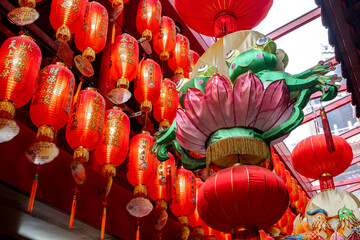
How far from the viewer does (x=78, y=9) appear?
12.9ft

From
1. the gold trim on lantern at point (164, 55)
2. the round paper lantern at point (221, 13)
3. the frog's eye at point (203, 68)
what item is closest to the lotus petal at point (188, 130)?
the frog's eye at point (203, 68)

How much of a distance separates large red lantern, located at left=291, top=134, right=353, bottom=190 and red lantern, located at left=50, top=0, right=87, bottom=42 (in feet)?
13.7

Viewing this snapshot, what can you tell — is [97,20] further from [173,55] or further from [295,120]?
[295,120]

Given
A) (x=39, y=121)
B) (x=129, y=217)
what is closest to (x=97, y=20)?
(x=39, y=121)

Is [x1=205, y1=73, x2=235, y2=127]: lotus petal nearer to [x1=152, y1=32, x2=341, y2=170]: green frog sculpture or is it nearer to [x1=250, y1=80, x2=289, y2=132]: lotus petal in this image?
[x1=152, y1=32, x2=341, y2=170]: green frog sculpture

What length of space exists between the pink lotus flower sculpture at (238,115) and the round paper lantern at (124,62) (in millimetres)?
1979

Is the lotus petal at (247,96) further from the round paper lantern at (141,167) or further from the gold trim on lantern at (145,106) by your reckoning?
the gold trim on lantern at (145,106)

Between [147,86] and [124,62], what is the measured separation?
1.33ft

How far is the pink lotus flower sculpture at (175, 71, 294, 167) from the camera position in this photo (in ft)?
8.16

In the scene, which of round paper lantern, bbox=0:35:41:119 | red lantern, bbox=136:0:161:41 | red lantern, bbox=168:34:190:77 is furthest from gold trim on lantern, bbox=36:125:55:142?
red lantern, bbox=168:34:190:77

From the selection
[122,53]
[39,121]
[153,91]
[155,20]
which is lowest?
[39,121]

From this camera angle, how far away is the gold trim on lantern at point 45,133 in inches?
127

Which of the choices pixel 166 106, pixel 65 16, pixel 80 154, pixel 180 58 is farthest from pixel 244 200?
pixel 180 58

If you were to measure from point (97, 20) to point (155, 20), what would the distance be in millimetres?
1264
